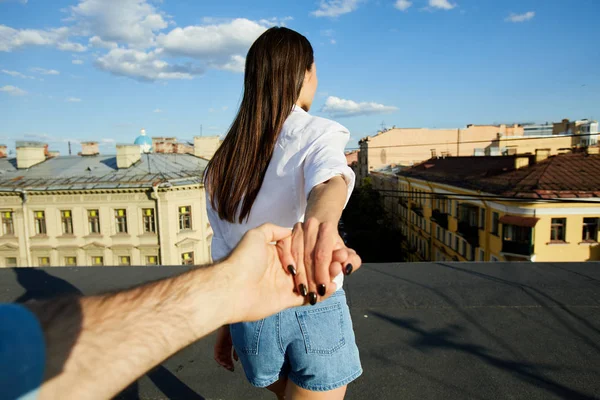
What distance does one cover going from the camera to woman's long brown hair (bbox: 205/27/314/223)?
3.94ft

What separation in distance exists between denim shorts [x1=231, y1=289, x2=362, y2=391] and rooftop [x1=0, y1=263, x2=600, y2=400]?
30.3 inches

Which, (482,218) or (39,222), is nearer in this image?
(39,222)

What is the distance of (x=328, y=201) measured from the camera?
3.08 feet

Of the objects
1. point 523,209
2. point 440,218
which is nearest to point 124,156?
point 440,218

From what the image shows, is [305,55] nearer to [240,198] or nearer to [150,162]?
[240,198]

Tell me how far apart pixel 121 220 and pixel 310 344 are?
20176 mm

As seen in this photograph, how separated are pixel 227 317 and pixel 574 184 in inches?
765

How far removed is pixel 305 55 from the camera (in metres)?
1.24

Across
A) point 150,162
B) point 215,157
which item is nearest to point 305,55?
point 215,157

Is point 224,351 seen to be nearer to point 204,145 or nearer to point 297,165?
point 297,165

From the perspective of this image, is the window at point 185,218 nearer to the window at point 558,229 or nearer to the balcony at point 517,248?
the balcony at point 517,248

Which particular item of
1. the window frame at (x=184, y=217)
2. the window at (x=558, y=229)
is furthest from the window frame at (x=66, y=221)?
Result: the window at (x=558, y=229)

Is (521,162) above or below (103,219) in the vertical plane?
above

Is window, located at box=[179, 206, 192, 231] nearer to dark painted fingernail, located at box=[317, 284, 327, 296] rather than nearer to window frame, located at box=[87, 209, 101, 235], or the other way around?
window frame, located at box=[87, 209, 101, 235]
